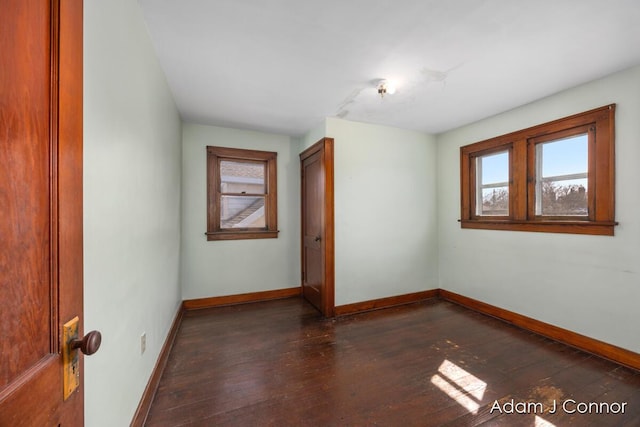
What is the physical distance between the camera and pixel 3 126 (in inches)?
17.8

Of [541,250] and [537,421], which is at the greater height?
[541,250]

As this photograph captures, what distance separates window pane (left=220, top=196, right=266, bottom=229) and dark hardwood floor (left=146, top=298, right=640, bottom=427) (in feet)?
4.42

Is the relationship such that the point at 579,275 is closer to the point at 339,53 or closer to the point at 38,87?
the point at 339,53

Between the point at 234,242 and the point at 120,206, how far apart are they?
8.03 feet

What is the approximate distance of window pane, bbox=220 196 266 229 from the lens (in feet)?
12.2

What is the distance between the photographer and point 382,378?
2.04 m

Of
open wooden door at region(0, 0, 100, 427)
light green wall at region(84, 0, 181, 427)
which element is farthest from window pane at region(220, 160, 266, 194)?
open wooden door at region(0, 0, 100, 427)

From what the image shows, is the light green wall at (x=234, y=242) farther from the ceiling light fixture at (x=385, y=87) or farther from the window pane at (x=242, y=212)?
the ceiling light fixture at (x=385, y=87)

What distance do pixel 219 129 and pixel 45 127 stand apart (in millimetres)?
3340

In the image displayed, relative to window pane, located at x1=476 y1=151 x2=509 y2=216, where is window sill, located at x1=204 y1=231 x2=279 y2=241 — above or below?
below

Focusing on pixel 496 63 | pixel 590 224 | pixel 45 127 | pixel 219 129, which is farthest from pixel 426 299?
pixel 45 127

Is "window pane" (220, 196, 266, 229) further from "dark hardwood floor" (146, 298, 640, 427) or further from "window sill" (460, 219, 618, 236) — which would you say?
"window sill" (460, 219, 618, 236)

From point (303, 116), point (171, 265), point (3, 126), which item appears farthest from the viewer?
point (303, 116)

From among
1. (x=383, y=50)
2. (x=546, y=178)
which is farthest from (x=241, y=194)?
(x=546, y=178)
